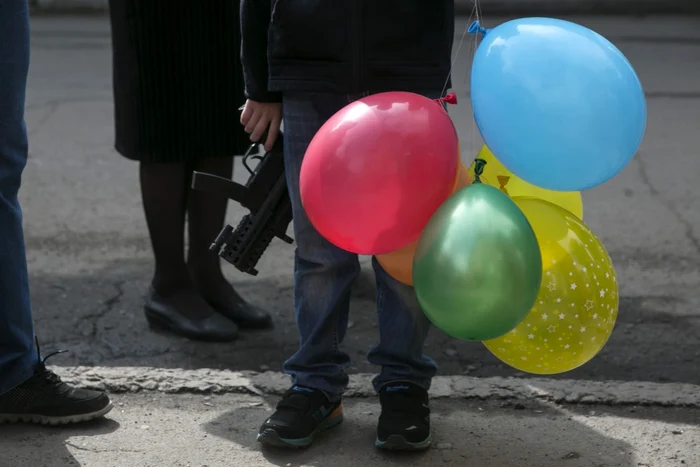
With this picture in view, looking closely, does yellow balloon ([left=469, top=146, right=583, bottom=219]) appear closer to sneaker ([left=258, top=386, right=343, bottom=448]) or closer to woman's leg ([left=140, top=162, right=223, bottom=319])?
sneaker ([left=258, top=386, right=343, bottom=448])

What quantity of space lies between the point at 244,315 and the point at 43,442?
3.66ft

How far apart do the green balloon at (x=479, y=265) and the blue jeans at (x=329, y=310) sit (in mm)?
503

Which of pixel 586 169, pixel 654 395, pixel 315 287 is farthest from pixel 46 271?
pixel 586 169

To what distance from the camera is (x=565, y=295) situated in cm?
258

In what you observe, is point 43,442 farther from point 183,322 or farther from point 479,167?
point 479,167

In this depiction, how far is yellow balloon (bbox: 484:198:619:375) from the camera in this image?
2.59 metres

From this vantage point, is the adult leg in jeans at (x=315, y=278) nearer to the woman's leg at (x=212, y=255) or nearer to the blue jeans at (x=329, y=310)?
the blue jeans at (x=329, y=310)

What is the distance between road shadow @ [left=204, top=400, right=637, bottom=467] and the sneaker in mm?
36

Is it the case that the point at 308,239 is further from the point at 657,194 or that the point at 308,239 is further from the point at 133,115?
the point at 657,194

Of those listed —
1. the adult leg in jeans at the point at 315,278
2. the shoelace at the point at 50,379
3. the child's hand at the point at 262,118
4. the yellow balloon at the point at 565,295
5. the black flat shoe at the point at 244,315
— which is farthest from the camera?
the black flat shoe at the point at 244,315

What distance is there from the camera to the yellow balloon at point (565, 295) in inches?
102

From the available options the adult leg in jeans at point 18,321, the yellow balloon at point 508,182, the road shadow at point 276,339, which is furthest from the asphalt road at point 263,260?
the yellow balloon at point 508,182

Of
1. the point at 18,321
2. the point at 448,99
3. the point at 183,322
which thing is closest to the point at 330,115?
the point at 448,99

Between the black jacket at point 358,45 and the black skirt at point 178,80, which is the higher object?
the black jacket at point 358,45
